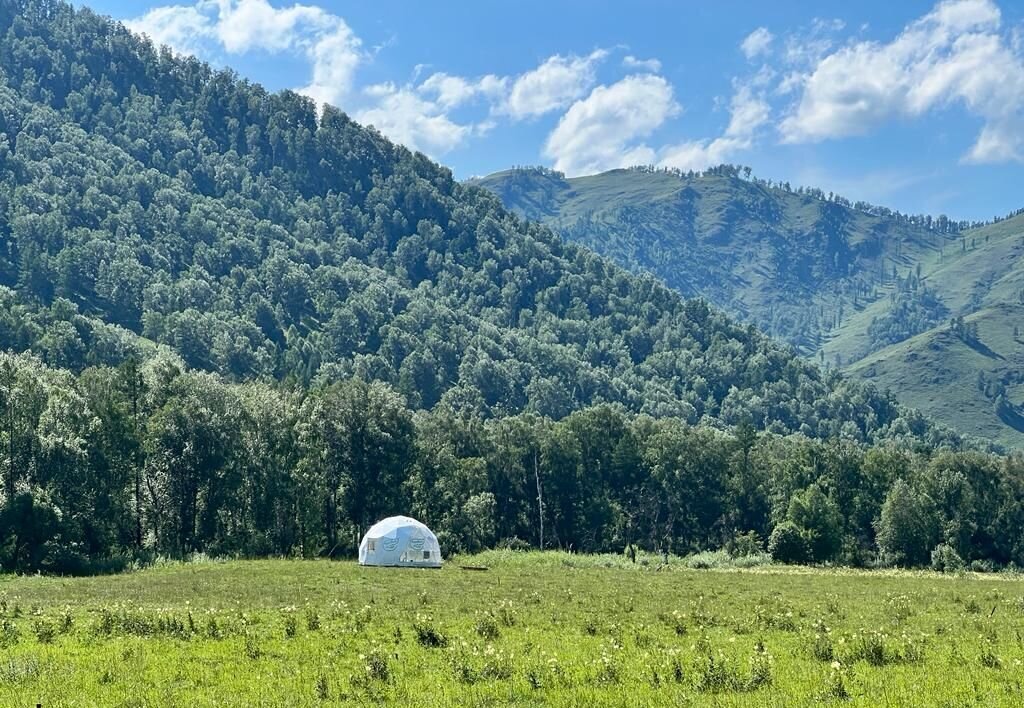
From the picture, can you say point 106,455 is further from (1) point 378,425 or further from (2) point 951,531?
(2) point 951,531

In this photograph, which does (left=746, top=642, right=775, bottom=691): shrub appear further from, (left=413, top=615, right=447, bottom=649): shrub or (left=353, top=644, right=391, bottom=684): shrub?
(left=413, top=615, right=447, bottom=649): shrub

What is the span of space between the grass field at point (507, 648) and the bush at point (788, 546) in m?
42.7

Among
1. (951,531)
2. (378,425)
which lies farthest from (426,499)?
(951,531)

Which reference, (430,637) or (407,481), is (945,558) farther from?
(430,637)

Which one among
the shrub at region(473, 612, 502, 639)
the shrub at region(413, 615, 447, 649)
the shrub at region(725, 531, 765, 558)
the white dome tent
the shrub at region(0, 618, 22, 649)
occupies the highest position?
the shrub at region(0, 618, 22, 649)

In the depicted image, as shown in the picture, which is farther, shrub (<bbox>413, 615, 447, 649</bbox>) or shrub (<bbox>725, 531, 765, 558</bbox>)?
shrub (<bbox>725, 531, 765, 558</bbox>)

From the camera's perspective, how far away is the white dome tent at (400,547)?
72875 mm

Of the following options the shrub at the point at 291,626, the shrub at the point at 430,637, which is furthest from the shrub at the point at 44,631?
the shrub at the point at 430,637

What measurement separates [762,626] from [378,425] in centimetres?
6765

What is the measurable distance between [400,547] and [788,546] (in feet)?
131

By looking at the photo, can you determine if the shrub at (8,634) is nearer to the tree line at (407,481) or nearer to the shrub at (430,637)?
the shrub at (430,637)

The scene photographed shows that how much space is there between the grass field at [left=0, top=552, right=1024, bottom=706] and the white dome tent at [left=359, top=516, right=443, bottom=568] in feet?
98.2

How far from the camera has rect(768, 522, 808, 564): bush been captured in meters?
85.7

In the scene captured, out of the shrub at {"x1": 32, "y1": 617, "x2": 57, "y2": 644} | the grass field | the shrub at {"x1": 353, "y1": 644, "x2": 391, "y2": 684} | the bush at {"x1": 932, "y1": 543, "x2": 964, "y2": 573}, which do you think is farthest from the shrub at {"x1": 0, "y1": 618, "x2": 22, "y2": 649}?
the bush at {"x1": 932, "y1": 543, "x2": 964, "y2": 573}
